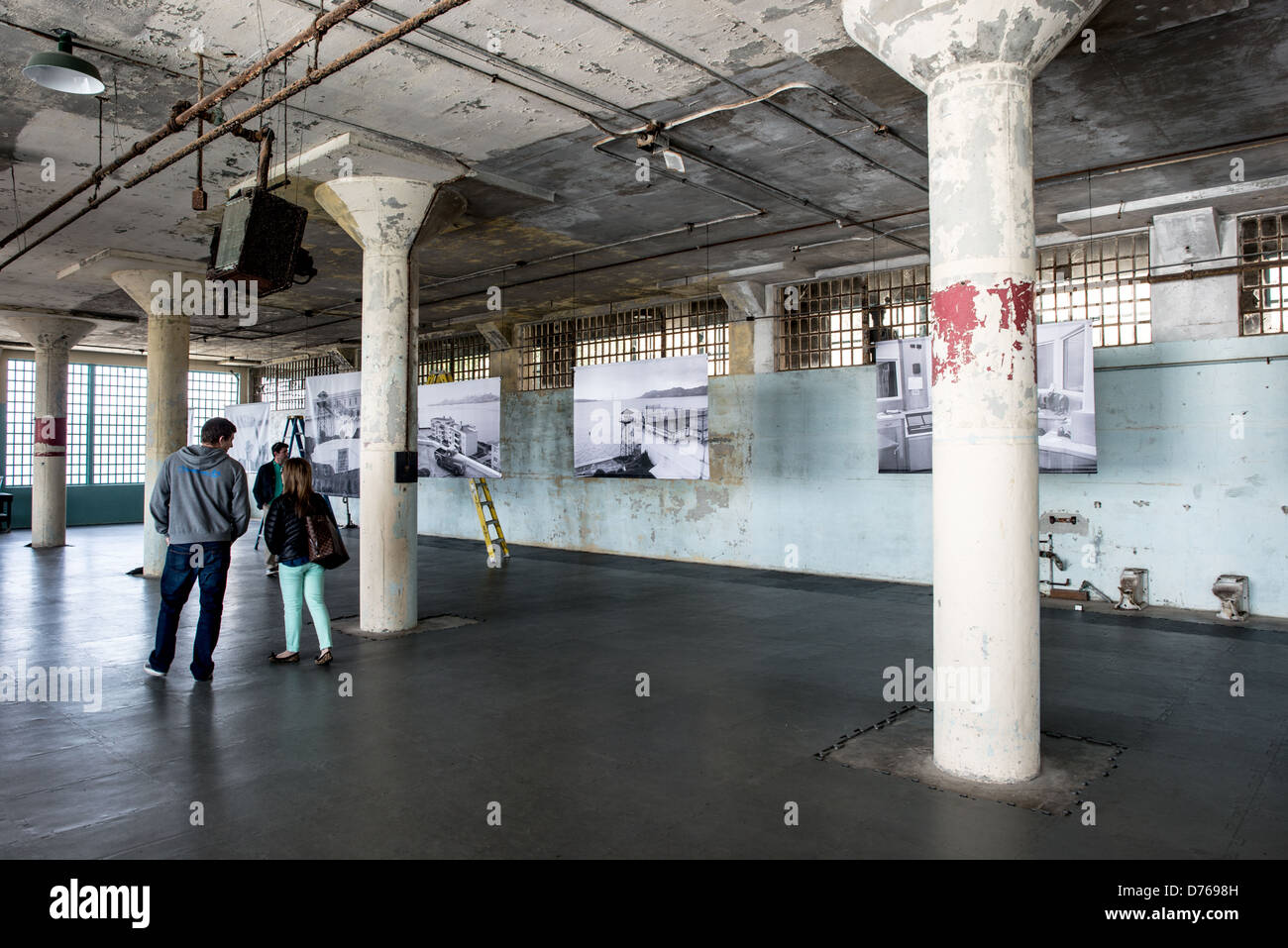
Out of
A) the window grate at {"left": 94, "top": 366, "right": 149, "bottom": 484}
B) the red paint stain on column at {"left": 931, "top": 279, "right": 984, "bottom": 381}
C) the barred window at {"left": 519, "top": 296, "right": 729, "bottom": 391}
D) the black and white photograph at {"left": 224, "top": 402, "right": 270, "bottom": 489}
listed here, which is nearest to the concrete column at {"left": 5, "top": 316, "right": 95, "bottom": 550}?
the black and white photograph at {"left": 224, "top": 402, "right": 270, "bottom": 489}

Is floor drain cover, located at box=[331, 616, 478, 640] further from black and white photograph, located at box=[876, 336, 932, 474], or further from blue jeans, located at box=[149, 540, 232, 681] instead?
black and white photograph, located at box=[876, 336, 932, 474]

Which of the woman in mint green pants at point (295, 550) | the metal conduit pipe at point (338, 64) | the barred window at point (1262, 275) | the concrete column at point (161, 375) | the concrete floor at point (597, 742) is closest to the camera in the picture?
the concrete floor at point (597, 742)

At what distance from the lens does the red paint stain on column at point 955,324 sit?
4.30 m

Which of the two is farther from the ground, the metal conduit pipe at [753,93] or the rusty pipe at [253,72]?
the metal conduit pipe at [753,93]

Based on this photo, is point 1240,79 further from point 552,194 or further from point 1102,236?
point 552,194

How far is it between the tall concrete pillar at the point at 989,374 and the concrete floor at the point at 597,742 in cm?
53

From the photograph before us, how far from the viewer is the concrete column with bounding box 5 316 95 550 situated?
622 inches

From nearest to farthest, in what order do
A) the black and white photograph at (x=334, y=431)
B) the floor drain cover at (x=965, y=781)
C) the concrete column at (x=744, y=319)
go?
the floor drain cover at (x=965, y=781), the concrete column at (x=744, y=319), the black and white photograph at (x=334, y=431)

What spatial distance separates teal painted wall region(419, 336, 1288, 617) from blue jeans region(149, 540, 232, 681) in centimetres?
834

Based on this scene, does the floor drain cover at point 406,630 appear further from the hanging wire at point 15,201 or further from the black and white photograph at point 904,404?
the black and white photograph at point 904,404

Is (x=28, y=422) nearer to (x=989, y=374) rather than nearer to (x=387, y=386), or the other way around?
(x=387, y=386)

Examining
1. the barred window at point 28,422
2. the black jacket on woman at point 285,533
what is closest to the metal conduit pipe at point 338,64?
the black jacket on woman at point 285,533

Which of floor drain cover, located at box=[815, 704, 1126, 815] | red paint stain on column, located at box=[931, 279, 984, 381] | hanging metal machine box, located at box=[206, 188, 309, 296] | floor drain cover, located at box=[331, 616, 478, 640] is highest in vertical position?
hanging metal machine box, located at box=[206, 188, 309, 296]
